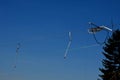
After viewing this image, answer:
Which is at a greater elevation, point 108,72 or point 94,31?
point 108,72

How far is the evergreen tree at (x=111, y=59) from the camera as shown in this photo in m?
54.0

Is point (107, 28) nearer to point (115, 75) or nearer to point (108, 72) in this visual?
point (115, 75)

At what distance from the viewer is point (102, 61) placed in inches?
2302

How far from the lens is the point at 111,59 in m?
57.0

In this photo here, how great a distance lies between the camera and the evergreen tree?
177ft

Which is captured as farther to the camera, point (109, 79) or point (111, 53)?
point (111, 53)

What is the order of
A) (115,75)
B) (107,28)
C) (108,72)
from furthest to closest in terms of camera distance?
(108,72) < (115,75) < (107,28)

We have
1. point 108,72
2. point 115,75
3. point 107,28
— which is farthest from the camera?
point 108,72

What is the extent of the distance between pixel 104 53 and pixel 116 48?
364 centimetres

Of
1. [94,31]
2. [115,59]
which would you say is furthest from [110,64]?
[94,31]

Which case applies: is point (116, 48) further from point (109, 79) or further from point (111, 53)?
point (109, 79)

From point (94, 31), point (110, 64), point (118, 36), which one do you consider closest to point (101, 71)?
point (110, 64)

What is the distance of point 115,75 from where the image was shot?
1977 inches

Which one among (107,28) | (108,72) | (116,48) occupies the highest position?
(116,48)
